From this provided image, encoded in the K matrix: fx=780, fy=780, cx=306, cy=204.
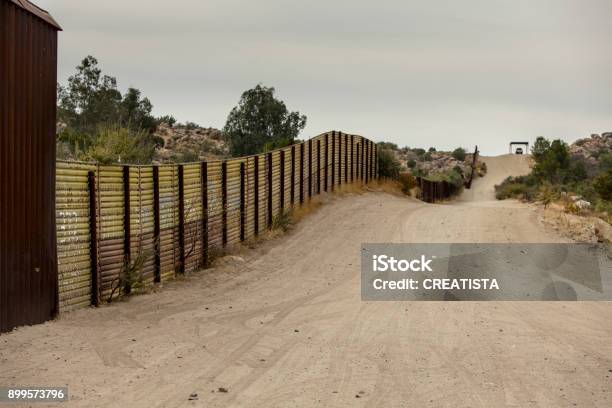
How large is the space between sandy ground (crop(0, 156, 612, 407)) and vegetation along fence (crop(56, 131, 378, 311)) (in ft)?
1.76

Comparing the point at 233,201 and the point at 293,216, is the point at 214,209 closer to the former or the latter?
the point at 233,201

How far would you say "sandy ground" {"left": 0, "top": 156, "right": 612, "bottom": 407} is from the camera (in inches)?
330

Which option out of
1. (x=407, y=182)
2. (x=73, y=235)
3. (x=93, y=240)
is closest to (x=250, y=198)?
(x=93, y=240)

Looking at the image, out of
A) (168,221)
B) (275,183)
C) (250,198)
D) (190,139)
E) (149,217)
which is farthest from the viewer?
(190,139)

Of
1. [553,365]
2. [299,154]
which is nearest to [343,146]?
[299,154]

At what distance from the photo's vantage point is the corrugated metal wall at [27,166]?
10.3 m

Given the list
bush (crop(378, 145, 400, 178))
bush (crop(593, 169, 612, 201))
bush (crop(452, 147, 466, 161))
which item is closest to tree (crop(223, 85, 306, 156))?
bush (crop(378, 145, 400, 178))

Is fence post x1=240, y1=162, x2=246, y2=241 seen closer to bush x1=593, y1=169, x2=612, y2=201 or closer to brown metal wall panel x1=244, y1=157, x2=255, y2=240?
brown metal wall panel x1=244, y1=157, x2=255, y2=240

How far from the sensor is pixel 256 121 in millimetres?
50906

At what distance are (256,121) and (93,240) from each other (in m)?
38.7

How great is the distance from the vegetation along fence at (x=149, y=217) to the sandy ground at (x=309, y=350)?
0.54 meters

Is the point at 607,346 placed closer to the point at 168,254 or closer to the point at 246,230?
the point at 168,254

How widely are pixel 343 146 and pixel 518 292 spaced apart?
22.3m

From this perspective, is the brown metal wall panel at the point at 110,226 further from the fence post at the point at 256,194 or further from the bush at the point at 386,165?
the bush at the point at 386,165
